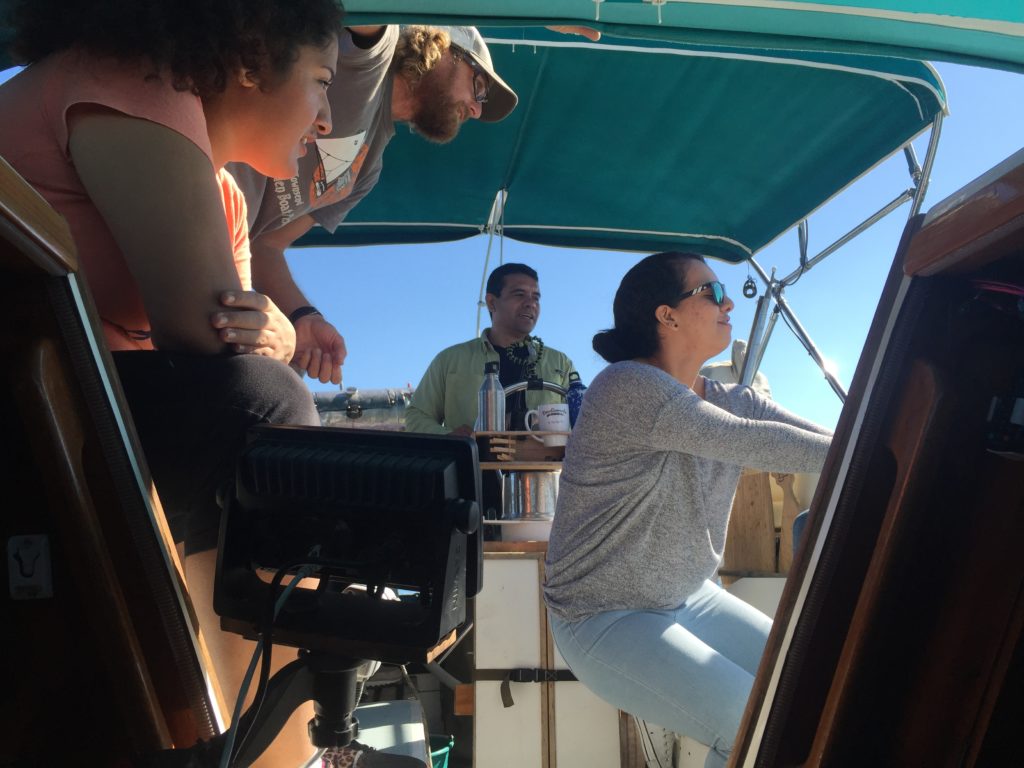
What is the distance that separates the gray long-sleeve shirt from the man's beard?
0.73 meters

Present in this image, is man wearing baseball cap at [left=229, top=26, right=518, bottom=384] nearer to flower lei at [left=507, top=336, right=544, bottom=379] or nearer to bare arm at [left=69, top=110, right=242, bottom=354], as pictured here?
bare arm at [left=69, top=110, right=242, bottom=354]

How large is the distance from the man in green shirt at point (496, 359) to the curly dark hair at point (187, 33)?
2.24 metres

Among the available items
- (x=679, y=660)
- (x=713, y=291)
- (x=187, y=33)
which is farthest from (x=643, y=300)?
(x=187, y=33)

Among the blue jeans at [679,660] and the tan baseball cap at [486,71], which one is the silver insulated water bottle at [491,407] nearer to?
the tan baseball cap at [486,71]

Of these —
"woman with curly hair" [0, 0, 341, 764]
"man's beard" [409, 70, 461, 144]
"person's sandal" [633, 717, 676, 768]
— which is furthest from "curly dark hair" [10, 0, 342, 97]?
"person's sandal" [633, 717, 676, 768]

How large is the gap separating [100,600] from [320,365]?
0.54m

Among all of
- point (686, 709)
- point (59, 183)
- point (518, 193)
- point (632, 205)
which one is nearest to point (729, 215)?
point (632, 205)

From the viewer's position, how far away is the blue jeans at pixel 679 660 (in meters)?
1.20

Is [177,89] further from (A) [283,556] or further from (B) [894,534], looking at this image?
(B) [894,534]

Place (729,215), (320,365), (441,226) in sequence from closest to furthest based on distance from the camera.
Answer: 1. (320,365)
2. (729,215)
3. (441,226)

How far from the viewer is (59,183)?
0.69 meters

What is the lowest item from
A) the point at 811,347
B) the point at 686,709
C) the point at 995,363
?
the point at 686,709

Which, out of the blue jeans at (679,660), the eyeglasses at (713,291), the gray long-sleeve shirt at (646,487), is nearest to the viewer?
the blue jeans at (679,660)

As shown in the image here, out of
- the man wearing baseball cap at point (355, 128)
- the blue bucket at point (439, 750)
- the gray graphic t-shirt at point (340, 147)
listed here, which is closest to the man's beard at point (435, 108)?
the man wearing baseball cap at point (355, 128)
